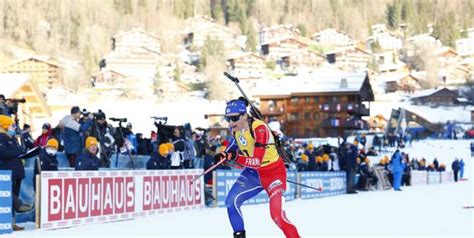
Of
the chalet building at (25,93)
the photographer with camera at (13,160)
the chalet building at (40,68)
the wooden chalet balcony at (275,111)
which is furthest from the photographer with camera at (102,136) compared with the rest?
the chalet building at (40,68)

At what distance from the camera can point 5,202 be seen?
36.4 feet

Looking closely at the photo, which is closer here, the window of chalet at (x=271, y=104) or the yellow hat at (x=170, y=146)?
the yellow hat at (x=170, y=146)

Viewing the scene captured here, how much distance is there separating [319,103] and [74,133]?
6931cm

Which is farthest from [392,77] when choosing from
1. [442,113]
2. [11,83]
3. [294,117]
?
[11,83]

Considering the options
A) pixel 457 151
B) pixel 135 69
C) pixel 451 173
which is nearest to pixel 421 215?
pixel 451 173

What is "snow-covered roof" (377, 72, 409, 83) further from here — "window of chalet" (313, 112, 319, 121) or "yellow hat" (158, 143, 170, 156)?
"yellow hat" (158, 143, 170, 156)

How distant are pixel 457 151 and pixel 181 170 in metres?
55.9

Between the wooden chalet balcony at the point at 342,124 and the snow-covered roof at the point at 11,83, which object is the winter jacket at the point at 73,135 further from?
the wooden chalet balcony at the point at 342,124

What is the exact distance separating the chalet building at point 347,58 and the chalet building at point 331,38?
62.2 feet

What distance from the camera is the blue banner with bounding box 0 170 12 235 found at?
1100 centimetres

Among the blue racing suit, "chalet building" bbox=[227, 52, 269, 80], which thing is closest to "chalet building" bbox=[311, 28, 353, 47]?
"chalet building" bbox=[227, 52, 269, 80]

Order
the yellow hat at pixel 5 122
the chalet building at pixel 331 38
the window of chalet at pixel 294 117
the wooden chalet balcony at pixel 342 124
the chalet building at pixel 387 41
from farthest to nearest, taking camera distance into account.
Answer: the chalet building at pixel 387 41, the chalet building at pixel 331 38, the window of chalet at pixel 294 117, the wooden chalet balcony at pixel 342 124, the yellow hat at pixel 5 122

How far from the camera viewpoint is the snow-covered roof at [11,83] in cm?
4135

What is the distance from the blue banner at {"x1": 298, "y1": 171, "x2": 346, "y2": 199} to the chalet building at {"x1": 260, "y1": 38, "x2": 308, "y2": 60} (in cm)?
12615
